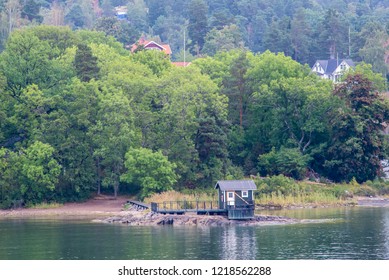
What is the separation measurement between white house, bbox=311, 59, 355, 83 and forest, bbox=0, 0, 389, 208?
187 ft

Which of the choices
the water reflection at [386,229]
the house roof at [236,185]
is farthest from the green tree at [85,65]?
the water reflection at [386,229]

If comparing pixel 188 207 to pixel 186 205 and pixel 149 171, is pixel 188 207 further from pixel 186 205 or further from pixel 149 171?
pixel 149 171

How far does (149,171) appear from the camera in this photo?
85.9 m

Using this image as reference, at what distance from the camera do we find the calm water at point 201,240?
5744cm

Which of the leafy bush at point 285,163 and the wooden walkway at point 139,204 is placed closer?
the wooden walkway at point 139,204

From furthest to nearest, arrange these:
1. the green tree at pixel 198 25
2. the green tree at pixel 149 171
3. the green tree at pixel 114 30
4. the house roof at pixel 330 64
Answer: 1. the green tree at pixel 198 25
2. the house roof at pixel 330 64
3. the green tree at pixel 114 30
4. the green tree at pixel 149 171

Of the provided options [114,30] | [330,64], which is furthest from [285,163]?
[330,64]

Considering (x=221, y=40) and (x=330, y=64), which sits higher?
(x=221, y=40)

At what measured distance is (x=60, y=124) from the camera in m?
Result: 88.8

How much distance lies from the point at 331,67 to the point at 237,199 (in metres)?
93.2

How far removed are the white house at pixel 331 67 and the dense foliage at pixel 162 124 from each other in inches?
2267

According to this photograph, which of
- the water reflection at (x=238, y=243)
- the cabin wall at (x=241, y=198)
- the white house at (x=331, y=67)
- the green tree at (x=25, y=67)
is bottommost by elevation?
the water reflection at (x=238, y=243)

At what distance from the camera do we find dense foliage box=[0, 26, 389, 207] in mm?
87812

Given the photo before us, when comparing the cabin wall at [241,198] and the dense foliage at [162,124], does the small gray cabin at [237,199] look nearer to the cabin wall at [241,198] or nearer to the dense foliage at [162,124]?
the cabin wall at [241,198]
